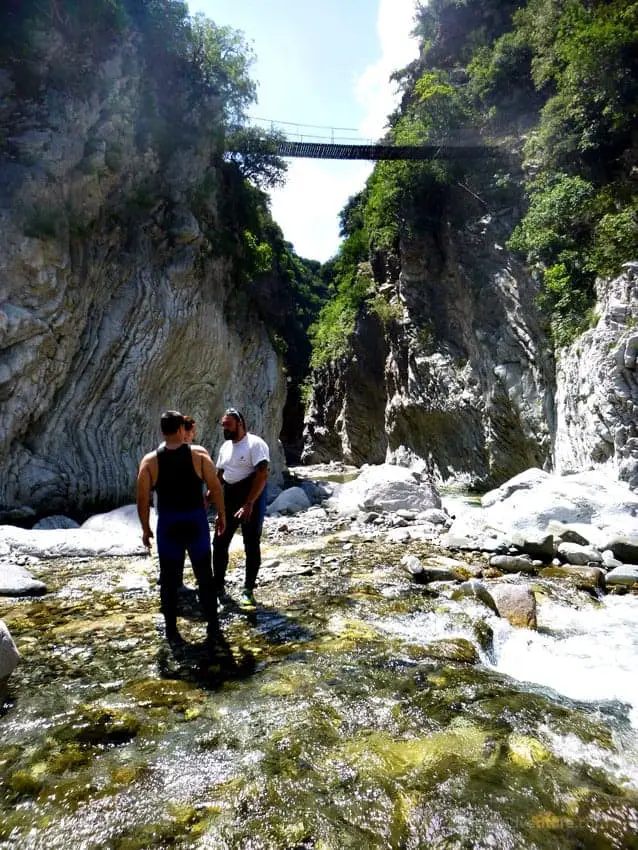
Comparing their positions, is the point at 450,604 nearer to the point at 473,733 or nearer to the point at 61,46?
the point at 473,733

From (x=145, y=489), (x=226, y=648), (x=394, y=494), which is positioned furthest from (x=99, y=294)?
(x=226, y=648)

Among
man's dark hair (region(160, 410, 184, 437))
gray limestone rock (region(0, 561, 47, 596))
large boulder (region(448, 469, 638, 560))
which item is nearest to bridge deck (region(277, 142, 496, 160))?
large boulder (region(448, 469, 638, 560))

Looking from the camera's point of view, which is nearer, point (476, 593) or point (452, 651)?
point (452, 651)

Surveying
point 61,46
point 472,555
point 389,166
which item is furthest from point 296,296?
point 472,555

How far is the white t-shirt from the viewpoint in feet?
16.2

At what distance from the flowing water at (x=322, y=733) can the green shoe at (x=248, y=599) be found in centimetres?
17

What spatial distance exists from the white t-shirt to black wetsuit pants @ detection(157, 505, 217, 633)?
0.91 meters

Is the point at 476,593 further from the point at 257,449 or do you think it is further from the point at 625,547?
the point at 625,547

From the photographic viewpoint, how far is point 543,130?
1484 centimetres

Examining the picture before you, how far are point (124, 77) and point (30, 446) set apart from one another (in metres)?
10.5

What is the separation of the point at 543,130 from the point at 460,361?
9.43 meters

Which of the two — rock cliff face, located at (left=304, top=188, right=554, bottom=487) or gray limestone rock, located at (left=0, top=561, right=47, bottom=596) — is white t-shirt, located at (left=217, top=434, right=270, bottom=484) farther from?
rock cliff face, located at (left=304, top=188, right=554, bottom=487)

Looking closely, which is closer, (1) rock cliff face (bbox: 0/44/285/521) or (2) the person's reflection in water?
(2) the person's reflection in water

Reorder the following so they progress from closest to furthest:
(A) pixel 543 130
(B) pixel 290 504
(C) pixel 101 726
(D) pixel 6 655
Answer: (C) pixel 101 726, (D) pixel 6 655, (B) pixel 290 504, (A) pixel 543 130
